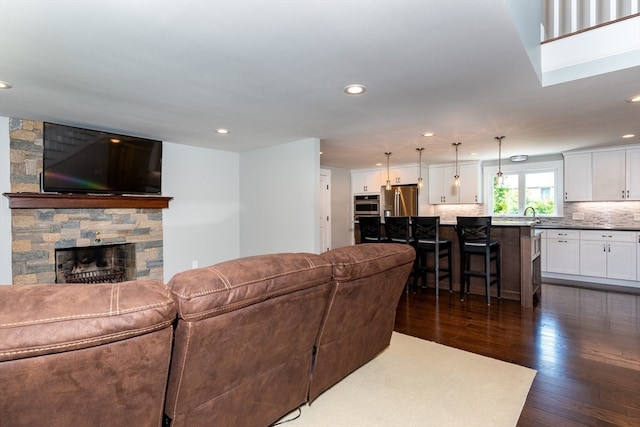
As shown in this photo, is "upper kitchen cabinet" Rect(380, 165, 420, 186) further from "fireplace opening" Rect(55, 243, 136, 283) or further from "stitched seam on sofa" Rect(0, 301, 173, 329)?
"stitched seam on sofa" Rect(0, 301, 173, 329)

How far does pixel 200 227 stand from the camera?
198 inches

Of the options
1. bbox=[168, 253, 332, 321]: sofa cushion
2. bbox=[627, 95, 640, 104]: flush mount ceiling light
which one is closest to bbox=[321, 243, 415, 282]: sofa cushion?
bbox=[168, 253, 332, 321]: sofa cushion

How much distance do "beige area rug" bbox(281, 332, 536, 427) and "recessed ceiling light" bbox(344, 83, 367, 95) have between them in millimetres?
2181

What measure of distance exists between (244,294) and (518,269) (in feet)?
14.0

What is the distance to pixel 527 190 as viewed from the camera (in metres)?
6.19

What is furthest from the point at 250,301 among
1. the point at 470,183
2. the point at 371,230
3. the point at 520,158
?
the point at 520,158

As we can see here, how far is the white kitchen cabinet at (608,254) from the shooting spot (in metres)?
4.91

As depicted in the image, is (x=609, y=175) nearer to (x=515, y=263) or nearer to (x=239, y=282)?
(x=515, y=263)

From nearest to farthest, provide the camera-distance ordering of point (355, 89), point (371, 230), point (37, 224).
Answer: point (355, 89), point (37, 224), point (371, 230)

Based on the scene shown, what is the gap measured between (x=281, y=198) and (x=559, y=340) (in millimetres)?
3591

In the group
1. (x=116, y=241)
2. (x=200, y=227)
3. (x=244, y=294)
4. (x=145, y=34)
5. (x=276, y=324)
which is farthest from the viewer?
(x=200, y=227)

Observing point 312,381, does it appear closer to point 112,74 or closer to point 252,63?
point 252,63

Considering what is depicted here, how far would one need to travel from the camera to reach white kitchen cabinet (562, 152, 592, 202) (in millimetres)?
5398

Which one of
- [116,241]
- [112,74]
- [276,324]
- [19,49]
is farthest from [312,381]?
[116,241]
